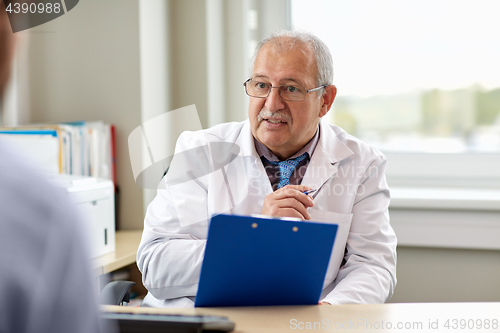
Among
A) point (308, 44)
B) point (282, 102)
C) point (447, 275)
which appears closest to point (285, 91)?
point (282, 102)

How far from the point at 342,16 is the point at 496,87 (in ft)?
2.61

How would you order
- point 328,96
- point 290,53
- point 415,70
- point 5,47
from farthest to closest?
1. point 415,70
2. point 328,96
3. point 290,53
4. point 5,47

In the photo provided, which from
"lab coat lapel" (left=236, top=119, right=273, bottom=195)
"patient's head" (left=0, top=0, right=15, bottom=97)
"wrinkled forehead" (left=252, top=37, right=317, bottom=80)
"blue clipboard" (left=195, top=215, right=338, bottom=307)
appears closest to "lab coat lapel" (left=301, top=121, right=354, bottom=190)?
"lab coat lapel" (left=236, top=119, right=273, bottom=195)

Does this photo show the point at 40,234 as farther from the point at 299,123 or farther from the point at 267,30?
the point at 267,30

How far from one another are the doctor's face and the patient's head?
1.19 m

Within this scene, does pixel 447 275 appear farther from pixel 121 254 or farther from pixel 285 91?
pixel 121 254

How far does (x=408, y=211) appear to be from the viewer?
6.57 ft

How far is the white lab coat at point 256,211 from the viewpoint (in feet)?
4.38

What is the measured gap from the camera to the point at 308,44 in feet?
4.98

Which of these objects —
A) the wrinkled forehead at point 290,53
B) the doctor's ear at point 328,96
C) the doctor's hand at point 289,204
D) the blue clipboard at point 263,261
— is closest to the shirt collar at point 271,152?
the doctor's ear at point 328,96

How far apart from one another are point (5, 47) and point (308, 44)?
1.29 meters

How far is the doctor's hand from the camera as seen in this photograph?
48.1 inches

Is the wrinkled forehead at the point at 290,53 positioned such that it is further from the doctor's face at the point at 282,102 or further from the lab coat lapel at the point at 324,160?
the lab coat lapel at the point at 324,160

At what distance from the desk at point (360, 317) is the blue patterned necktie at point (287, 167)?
2.13 feet
